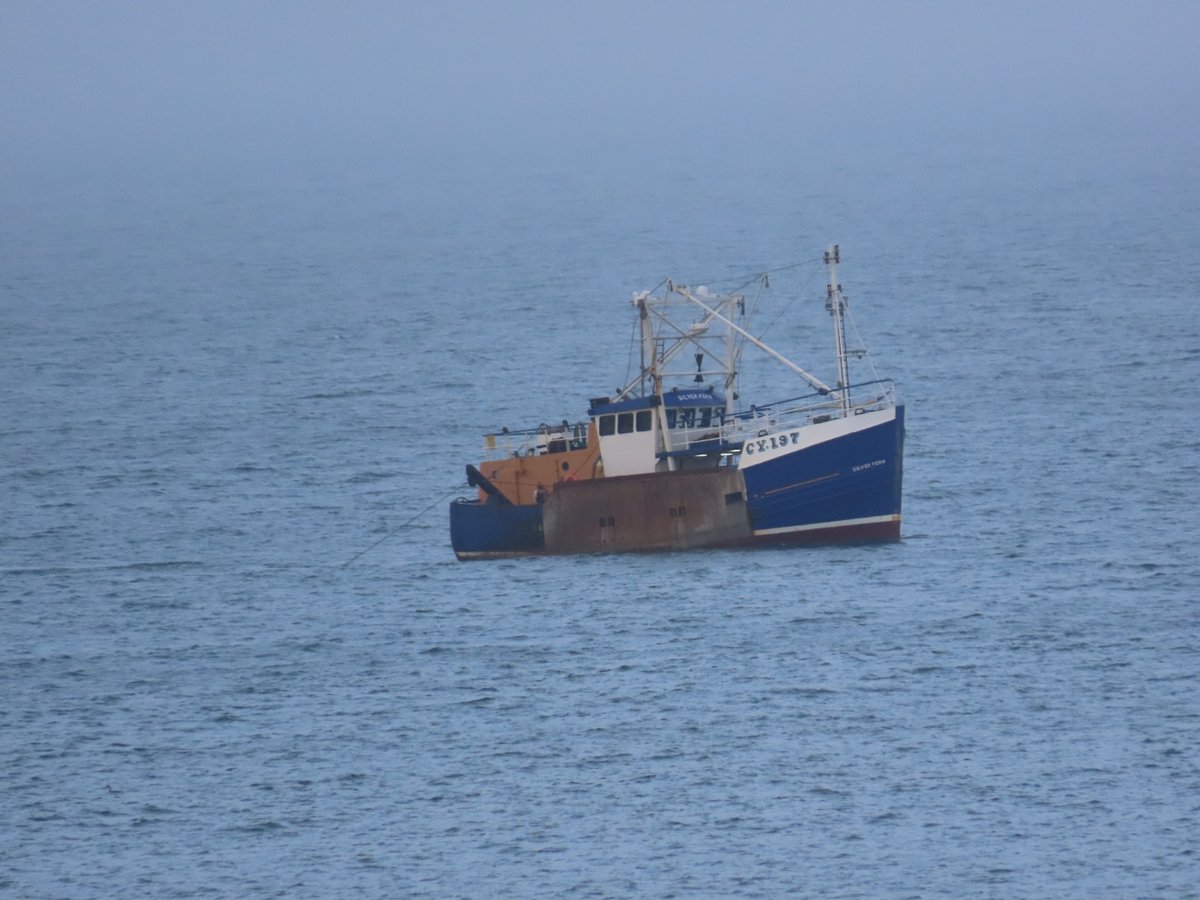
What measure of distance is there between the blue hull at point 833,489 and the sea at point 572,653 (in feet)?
2.89

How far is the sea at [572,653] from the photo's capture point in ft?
146

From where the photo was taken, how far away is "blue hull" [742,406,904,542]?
208 feet

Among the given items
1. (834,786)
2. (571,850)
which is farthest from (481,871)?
(834,786)

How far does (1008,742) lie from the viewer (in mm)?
49094

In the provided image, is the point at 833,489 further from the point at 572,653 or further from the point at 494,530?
the point at 494,530

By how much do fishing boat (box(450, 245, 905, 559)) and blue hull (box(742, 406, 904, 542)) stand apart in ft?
0.09

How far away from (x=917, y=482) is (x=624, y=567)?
1576 centimetres

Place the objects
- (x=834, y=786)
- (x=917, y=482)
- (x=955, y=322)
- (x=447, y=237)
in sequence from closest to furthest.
→ (x=834, y=786) → (x=917, y=482) → (x=955, y=322) → (x=447, y=237)

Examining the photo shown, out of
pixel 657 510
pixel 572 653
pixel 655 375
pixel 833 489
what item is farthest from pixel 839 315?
pixel 572 653

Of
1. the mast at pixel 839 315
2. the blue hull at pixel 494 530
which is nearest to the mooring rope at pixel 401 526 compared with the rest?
the blue hull at pixel 494 530

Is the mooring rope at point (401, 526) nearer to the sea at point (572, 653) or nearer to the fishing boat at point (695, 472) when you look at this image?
the sea at point (572, 653)

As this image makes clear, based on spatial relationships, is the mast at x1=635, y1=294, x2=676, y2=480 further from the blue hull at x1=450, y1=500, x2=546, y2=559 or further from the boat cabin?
the blue hull at x1=450, y1=500, x2=546, y2=559

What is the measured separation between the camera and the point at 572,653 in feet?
188

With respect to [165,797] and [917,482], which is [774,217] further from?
[165,797]
